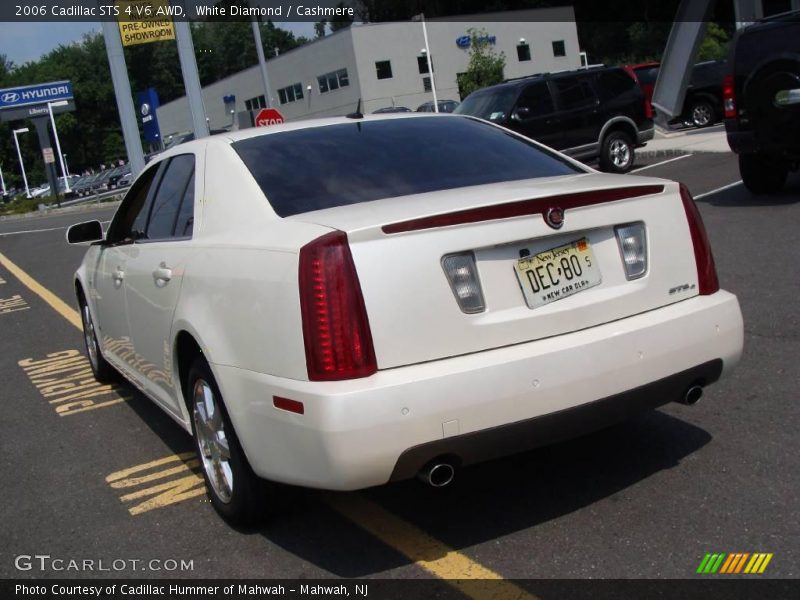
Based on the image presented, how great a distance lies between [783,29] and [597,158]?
687cm

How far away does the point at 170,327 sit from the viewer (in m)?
3.90

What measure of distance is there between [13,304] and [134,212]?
662cm

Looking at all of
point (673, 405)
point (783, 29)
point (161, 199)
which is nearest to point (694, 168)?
point (783, 29)

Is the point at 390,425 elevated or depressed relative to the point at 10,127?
depressed

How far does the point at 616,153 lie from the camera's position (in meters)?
15.9

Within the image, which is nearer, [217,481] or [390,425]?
[390,425]

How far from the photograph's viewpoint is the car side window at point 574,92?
15.7 metres

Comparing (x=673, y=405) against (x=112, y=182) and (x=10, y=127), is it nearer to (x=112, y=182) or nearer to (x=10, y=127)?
(x=112, y=182)

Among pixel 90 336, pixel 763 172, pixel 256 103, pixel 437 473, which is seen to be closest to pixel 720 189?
pixel 763 172

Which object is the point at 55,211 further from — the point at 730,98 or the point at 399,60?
the point at 730,98

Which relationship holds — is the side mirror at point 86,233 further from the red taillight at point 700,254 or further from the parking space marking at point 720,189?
the parking space marking at point 720,189

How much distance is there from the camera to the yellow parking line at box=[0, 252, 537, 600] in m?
2.98

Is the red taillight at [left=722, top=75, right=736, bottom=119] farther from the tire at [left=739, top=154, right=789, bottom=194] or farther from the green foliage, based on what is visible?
the green foliage

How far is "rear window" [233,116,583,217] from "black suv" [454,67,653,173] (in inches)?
439
